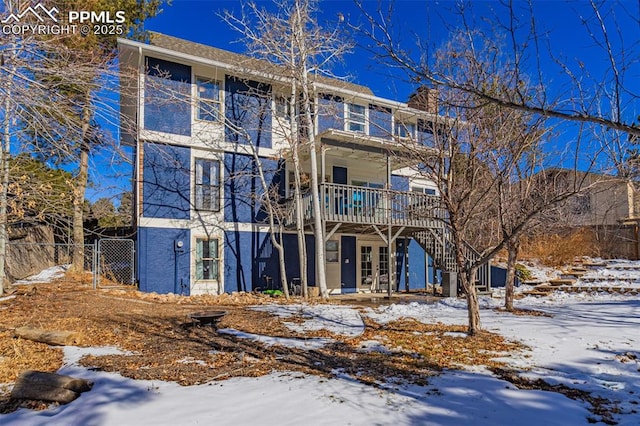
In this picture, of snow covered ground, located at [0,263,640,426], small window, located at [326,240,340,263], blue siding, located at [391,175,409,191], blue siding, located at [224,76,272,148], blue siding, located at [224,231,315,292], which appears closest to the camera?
snow covered ground, located at [0,263,640,426]

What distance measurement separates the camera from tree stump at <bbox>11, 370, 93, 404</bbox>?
4.30m

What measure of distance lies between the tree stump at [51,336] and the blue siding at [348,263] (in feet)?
36.3

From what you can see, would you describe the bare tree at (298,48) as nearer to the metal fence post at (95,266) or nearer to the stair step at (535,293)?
the metal fence post at (95,266)

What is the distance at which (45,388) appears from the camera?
14.2ft

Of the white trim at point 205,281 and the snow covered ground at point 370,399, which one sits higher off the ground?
the white trim at point 205,281

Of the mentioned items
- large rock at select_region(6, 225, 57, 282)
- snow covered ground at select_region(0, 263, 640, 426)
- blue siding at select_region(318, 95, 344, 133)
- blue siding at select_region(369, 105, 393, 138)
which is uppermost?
blue siding at select_region(318, 95, 344, 133)

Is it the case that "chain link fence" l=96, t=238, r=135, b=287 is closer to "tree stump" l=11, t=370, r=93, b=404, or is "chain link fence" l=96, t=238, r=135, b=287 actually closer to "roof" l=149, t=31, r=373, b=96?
"roof" l=149, t=31, r=373, b=96

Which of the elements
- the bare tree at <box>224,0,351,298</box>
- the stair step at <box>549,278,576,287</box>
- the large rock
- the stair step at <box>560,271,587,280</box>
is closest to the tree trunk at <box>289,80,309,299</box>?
the bare tree at <box>224,0,351,298</box>

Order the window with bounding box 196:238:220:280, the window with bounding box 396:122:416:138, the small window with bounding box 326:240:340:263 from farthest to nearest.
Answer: the small window with bounding box 326:240:340:263 → the window with bounding box 196:238:220:280 → the window with bounding box 396:122:416:138

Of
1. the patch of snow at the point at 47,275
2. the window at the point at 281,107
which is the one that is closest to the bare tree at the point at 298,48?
the window at the point at 281,107

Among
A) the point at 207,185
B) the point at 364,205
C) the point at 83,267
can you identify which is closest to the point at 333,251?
the point at 364,205

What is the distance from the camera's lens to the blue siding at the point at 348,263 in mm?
16797

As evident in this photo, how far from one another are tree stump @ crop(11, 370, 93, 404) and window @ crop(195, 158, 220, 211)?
396 inches

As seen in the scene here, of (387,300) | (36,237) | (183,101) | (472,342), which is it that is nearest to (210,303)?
(387,300)
